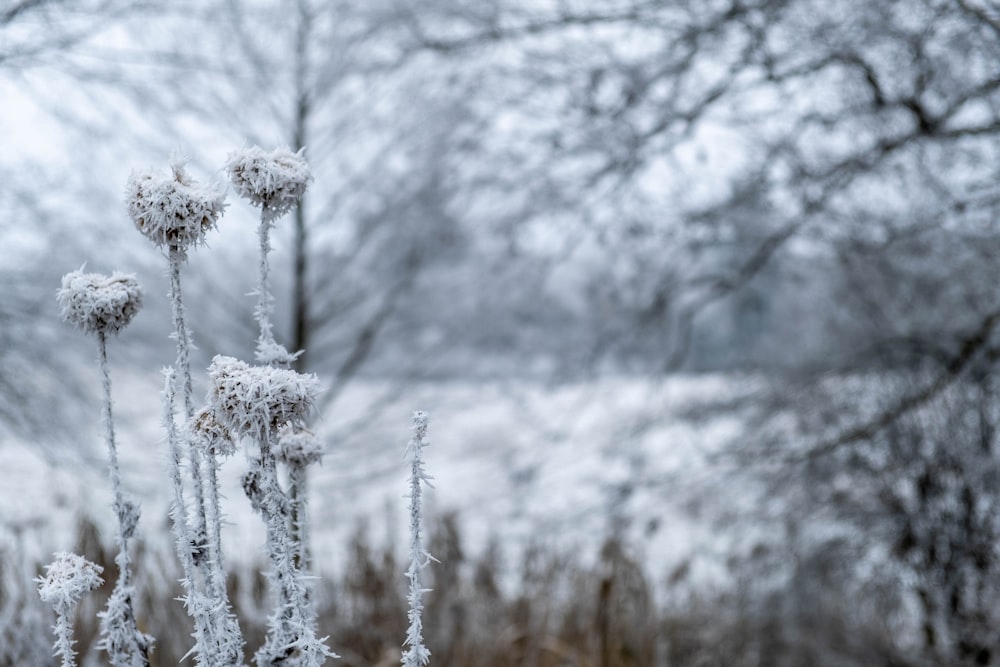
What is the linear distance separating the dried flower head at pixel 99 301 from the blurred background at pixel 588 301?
1.61m

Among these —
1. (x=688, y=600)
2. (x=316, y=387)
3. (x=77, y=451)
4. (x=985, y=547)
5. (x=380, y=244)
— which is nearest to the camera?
(x=316, y=387)

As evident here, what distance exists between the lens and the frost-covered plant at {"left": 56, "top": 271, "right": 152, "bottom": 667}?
88 cm

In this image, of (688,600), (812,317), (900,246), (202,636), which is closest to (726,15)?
(900,246)

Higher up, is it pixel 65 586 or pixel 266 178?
pixel 266 178

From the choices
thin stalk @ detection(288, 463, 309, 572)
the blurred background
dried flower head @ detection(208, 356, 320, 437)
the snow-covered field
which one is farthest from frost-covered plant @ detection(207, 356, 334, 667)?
the snow-covered field

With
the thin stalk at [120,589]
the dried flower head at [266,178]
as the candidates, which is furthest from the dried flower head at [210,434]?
the dried flower head at [266,178]

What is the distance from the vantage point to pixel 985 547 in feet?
12.4

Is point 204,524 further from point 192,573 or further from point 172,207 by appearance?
point 172,207

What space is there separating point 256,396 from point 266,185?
0.73ft

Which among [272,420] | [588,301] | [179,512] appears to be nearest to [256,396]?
[272,420]

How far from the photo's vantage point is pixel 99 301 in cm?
88

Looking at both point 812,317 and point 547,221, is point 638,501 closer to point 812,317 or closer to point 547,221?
point 812,317

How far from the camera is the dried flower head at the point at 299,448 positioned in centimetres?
97

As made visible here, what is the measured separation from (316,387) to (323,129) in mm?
4928
